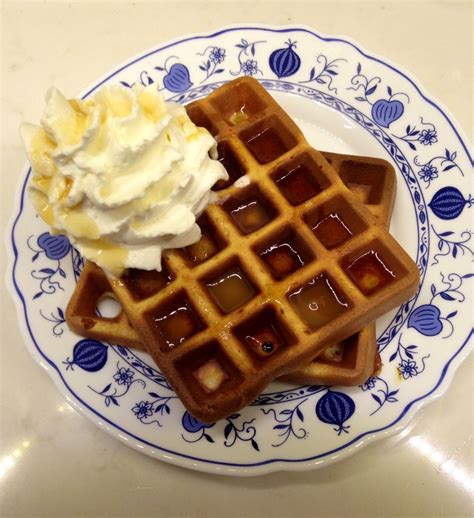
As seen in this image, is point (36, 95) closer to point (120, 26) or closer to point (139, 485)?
point (120, 26)

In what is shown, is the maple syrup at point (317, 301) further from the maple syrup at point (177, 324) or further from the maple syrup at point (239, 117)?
the maple syrup at point (239, 117)

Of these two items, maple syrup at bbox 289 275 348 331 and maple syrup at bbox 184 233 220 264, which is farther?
maple syrup at bbox 184 233 220 264

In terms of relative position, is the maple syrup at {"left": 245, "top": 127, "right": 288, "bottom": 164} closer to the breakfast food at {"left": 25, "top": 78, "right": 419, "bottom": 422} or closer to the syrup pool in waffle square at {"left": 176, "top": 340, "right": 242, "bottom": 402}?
the breakfast food at {"left": 25, "top": 78, "right": 419, "bottom": 422}

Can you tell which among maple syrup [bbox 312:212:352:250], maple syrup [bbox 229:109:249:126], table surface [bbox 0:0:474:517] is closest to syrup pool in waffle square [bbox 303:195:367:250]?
maple syrup [bbox 312:212:352:250]

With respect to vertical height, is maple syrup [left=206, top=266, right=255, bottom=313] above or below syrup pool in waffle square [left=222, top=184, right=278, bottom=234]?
below

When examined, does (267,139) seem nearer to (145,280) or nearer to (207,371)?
(145,280)

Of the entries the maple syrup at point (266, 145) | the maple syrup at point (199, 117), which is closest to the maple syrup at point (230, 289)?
the maple syrup at point (266, 145)

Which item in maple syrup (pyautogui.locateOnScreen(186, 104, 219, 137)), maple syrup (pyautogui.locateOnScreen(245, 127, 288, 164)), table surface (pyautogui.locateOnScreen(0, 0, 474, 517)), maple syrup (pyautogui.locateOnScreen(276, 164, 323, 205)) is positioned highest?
maple syrup (pyautogui.locateOnScreen(186, 104, 219, 137))

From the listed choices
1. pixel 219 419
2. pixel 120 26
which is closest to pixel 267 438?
pixel 219 419

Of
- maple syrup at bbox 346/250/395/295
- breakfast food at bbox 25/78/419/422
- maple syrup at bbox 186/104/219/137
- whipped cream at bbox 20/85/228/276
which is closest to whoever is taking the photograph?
whipped cream at bbox 20/85/228/276
